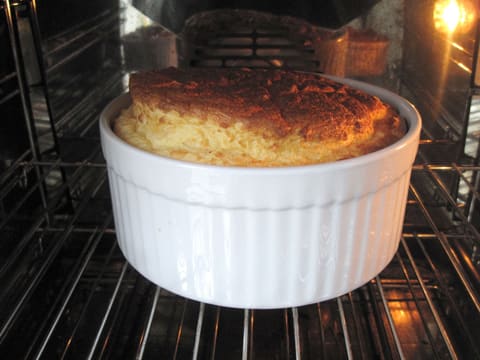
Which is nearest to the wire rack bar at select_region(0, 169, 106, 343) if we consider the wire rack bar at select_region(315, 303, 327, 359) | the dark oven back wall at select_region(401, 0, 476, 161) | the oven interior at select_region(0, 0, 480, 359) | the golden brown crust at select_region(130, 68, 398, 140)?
the oven interior at select_region(0, 0, 480, 359)

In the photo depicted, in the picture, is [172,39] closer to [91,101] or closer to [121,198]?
[91,101]

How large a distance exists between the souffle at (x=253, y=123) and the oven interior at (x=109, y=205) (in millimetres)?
236

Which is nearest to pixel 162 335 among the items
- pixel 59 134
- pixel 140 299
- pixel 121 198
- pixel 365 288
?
pixel 140 299

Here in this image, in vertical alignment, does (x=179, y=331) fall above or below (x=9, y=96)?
below

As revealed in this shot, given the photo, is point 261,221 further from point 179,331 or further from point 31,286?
point 31,286

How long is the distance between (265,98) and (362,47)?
1.41 ft

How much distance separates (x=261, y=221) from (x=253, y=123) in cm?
13

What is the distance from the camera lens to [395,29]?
1.04m

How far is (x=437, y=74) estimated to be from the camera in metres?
1.06

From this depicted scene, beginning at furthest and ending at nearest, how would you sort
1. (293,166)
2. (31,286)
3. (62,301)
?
(62,301)
(31,286)
(293,166)

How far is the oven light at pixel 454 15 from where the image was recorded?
3.03ft

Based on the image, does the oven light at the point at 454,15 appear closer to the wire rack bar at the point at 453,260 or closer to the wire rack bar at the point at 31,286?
the wire rack bar at the point at 453,260

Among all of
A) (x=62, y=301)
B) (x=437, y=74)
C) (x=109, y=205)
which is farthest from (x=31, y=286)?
(x=437, y=74)

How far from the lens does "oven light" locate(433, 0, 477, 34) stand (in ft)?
3.03
